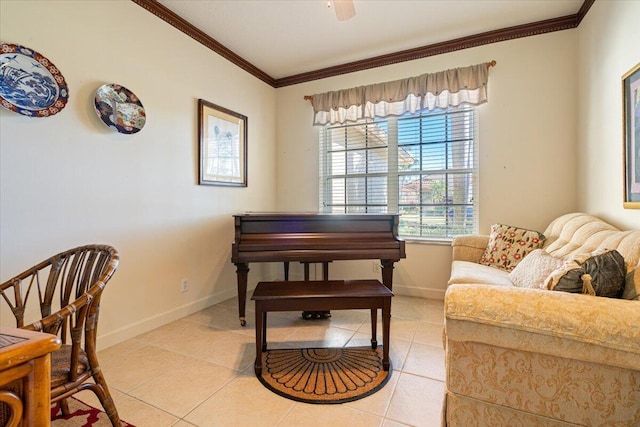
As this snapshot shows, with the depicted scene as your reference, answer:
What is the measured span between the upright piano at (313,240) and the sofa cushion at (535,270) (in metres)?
0.80

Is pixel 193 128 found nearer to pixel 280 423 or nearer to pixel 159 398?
pixel 159 398

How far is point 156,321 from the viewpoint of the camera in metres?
2.54

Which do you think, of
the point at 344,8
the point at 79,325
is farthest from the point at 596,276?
the point at 79,325

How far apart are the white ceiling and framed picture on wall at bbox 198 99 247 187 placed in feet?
2.45

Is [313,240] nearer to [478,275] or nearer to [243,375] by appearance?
[243,375]

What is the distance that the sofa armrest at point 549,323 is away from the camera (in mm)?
948

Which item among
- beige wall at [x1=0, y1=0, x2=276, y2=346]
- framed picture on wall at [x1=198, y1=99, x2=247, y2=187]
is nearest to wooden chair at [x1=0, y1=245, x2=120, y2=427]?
beige wall at [x1=0, y1=0, x2=276, y2=346]

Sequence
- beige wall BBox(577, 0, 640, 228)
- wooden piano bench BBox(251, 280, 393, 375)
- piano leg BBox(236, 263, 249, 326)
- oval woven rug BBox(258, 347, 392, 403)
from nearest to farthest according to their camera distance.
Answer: oval woven rug BBox(258, 347, 392, 403)
wooden piano bench BBox(251, 280, 393, 375)
beige wall BBox(577, 0, 640, 228)
piano leg BBox(236, 263, 249, 326)

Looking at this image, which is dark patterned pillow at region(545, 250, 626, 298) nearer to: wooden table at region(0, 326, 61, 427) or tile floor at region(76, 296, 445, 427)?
tile floor at region(76, 296, 445, 427)

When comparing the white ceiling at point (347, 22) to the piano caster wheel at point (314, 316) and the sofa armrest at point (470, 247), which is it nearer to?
the sofa armrest at point (470, 247)

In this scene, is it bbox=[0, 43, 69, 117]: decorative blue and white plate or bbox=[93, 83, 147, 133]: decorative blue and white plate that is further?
bbox=[93, 83, 147, 133]: decorative blue and white plate

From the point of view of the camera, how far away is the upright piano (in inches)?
93.8

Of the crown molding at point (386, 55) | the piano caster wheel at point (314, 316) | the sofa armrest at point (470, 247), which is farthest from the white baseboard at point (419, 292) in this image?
the crown molding at point (386, 55)

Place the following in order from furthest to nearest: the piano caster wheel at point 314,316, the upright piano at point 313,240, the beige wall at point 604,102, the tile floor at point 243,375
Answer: the piano caster wheel at point 314,316 → the upright piano at point 313,240 → the beige wall at point 604,102 → the tile floor at point 243,375
